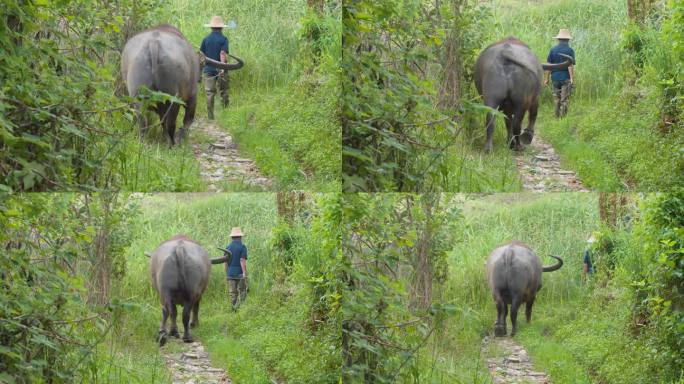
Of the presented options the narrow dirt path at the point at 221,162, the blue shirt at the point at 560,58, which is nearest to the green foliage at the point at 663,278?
the blue shirt at the point at 560,58

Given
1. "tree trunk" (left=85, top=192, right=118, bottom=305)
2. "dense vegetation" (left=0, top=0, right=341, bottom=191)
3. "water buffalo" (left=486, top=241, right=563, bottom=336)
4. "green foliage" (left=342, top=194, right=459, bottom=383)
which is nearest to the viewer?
"dense vegetation" (left=0, top=0, right=341, bottom=191)

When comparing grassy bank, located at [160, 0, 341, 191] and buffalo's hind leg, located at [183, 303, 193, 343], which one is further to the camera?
buffalo's hind leg, located at [183, 303, 193, 343]

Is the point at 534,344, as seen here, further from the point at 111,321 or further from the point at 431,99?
the point at 111,321

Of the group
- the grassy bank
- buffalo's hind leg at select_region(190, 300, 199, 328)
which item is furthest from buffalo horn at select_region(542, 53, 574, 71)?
buffalo's hind leg at select_region(190, 300, 199, 328)

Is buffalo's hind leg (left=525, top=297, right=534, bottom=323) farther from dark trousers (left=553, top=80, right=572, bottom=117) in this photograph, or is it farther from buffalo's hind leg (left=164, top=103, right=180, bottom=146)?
buffalo's hind leg (left=164, top=103, right=180, bottom=146)

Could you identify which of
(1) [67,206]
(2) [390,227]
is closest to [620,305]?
(2) [390,227]

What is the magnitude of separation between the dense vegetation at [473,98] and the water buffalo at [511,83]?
0.06 meters

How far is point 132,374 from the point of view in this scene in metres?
8.70

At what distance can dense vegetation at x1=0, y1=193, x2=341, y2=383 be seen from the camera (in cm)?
851

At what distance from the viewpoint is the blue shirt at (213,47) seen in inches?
347

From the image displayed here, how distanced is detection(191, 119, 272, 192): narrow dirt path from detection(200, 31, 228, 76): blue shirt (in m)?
0.32

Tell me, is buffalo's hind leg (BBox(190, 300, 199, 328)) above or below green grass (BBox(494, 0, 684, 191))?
below

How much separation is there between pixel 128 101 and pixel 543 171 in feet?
8.26

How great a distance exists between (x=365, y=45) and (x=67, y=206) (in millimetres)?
2032
